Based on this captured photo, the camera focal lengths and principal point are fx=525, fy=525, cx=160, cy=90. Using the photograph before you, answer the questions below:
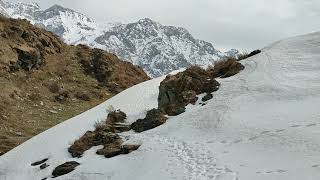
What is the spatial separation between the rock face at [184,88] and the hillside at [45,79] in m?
9.05


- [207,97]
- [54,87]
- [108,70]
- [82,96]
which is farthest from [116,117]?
[108,70]

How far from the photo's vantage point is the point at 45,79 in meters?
39.0

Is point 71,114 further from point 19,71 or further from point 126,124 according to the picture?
point 126,124

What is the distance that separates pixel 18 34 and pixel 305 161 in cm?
3271

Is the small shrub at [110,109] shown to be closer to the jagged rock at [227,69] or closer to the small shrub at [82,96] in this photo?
the jagged rock at [227,69]

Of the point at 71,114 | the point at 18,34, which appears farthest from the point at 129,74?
the point at 71,114

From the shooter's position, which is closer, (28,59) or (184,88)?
(184,88)

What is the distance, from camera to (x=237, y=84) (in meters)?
21.1

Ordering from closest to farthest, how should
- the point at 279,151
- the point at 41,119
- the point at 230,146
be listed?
the point at 279,151 < the point at 230,146 < the point at 41,119

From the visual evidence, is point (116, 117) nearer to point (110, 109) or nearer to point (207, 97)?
point (110, 109)

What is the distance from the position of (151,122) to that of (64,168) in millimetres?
3868

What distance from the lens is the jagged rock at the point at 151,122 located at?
19.8m

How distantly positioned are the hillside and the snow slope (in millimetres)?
7979

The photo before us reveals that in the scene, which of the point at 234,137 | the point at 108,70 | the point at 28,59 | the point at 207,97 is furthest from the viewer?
the point at 108,70
